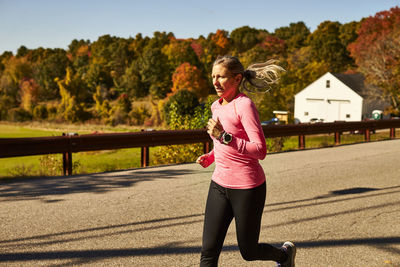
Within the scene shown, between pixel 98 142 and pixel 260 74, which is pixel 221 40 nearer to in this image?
pixel 98 142

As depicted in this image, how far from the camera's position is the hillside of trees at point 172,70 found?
4100 cm

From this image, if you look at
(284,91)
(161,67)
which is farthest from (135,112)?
(161,67)

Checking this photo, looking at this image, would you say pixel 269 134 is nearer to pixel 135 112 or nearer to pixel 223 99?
pixel 223 99

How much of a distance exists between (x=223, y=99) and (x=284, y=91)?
55.9 metres

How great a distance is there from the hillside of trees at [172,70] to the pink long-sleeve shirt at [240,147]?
1258 inches

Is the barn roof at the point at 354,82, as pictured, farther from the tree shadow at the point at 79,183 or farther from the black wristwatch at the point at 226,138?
the black wristwatch at the point at 226,138

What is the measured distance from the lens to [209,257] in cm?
312

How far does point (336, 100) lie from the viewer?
163 ft

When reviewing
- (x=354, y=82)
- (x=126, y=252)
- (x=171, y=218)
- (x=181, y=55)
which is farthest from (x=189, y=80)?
(x=126, y=252)

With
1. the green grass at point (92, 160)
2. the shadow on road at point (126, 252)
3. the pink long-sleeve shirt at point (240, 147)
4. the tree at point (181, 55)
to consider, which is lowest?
the green grass at point (92, 160)

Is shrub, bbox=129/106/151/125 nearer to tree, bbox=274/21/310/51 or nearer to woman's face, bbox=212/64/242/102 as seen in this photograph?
tree, bbox=274/21/310/51

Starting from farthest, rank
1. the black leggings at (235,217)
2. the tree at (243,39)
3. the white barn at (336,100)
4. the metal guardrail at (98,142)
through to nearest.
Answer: the tree at (243,39) < the white barn at (336,100) < the metal guardrail at (98,142) < the black leggings at (235,217)

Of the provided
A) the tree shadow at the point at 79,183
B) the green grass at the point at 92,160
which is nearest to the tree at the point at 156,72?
the green grass at the point at 92,160

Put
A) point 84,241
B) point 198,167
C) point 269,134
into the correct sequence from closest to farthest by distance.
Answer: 1. point 84,241
2. point 198,167
3. point 269,134
